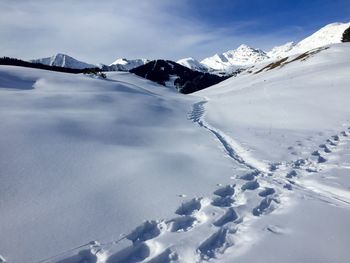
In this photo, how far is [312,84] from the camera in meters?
24.0

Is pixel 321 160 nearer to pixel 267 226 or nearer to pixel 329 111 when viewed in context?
pixel 267 226

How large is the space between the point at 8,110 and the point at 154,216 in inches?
354

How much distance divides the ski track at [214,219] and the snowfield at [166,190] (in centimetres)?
2

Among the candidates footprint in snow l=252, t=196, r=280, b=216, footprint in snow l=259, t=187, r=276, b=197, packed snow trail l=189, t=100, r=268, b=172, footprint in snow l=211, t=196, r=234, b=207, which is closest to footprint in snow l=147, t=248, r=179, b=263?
footprint in snow l=211, t=196, r=234, b=207

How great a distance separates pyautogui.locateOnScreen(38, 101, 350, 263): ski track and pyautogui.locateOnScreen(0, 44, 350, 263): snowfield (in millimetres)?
22

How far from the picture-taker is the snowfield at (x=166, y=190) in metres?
4.99

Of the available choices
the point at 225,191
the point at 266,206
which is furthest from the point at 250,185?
the point at 266,206

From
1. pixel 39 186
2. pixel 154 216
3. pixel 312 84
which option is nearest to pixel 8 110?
pixel 39 186

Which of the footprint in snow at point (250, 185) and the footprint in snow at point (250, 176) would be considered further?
the footprint in snow at point (250, 176)

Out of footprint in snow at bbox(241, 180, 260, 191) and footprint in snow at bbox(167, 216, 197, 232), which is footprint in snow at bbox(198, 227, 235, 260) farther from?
footprint in snow at bbox(241, 180, 260, 191)

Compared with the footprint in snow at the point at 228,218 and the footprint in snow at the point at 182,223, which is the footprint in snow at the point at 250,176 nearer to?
the footprint in snow at the point at 228,218

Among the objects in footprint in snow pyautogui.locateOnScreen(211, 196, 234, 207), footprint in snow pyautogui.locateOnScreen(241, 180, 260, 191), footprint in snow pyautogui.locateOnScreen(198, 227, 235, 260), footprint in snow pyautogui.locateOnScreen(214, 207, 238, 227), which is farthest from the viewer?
footprint in snow pyautogui.locateOnScreen(241, 180, 260, 191)

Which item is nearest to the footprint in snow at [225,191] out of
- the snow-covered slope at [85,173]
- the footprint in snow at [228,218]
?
the snow-covered slope at [85,173]

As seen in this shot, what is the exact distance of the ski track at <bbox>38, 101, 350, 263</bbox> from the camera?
488 cm
